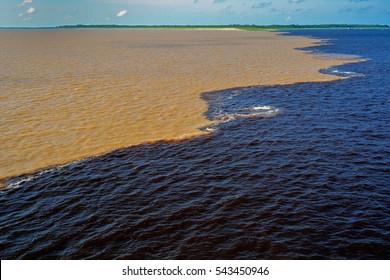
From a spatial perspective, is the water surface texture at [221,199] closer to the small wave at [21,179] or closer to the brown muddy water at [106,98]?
the small wave at [21,179]

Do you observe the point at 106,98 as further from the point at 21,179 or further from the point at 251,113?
the point at 21,179

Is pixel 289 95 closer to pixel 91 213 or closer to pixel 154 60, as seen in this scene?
pixel 91 213

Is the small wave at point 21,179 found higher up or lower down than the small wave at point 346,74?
lower down

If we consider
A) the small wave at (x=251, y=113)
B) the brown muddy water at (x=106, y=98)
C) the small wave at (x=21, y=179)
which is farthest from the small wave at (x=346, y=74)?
the small wave at (x=21, y=179)

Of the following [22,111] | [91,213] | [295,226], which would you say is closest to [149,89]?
[22,111]

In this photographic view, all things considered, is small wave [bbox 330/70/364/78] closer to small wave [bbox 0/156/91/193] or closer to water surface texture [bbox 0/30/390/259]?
water surface texture [bbox 0/30/390/259]

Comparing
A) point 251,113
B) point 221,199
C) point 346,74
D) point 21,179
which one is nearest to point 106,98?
point 251,113

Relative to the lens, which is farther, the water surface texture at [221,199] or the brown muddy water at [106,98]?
the brown muddy water at [106,98]

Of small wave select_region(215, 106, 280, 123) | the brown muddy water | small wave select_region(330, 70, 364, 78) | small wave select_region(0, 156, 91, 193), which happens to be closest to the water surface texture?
small wave select_region(0, 156, 91, 193)

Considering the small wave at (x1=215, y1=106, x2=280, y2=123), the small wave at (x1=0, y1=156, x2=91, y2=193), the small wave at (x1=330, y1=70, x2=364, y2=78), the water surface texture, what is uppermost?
the small wave at (x1=330, y1=70, x2=364, y2=78)
